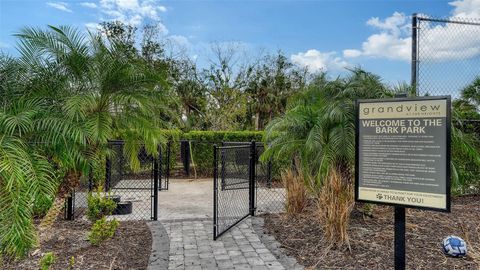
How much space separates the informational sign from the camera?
2.44 metres

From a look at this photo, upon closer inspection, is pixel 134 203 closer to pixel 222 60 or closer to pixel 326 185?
pixel 326 185

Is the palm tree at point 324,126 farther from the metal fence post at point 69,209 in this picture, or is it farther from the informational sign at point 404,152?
the metal fence post at point 69,209

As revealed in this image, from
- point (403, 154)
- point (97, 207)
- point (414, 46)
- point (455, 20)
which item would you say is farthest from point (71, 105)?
point (455, 20)

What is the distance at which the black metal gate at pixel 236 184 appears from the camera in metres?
5.23

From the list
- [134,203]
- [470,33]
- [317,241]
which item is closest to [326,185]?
[317,241]

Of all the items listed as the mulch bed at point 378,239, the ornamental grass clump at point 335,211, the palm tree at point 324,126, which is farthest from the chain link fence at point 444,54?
the ornamental grass clump at point 335,211

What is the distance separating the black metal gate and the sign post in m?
2.47

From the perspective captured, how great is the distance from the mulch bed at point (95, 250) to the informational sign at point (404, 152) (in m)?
2.33

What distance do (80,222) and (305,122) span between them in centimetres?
349

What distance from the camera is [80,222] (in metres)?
5.13

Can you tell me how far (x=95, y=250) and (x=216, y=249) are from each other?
130cm

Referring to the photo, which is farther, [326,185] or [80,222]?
[80,222]

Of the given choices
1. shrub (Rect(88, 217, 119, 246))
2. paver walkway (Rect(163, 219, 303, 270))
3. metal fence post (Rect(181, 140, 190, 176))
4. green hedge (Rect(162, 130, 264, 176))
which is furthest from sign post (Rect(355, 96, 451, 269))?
metal fence post (Rect(181, 140, 190, 176))

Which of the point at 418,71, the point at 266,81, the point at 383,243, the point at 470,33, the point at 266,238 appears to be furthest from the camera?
the point at 266,81
